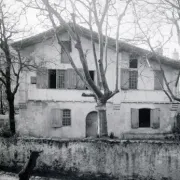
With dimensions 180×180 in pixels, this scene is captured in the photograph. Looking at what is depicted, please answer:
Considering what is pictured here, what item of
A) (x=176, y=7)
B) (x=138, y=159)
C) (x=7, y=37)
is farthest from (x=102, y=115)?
(x=7, y=37)

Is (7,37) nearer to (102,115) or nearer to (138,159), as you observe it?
(102,115)

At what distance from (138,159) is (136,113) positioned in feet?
27.1

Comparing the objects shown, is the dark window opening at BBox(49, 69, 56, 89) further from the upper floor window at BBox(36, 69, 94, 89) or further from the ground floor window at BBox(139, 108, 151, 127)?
the ground floor window at BBox(139, 108, 151, 127)

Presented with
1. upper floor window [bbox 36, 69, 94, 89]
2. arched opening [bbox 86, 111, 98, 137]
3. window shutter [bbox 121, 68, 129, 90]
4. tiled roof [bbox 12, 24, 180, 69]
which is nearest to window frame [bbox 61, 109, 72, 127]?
arched opening [bbox 86, 111, 98, 137]

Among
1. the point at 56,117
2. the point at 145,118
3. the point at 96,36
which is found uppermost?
the point at 96,36

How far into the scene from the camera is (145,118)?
1734 cm

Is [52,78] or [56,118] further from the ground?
[52,78]

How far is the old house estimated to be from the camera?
52.4 ft

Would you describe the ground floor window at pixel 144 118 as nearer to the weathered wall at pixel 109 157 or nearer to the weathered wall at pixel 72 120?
the weathered wall at pixel 72 120

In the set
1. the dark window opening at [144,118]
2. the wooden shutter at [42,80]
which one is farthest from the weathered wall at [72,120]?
the wooden shutter at [42,80]

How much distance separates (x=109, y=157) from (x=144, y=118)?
934cm

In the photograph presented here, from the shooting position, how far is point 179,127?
16828 millimetres

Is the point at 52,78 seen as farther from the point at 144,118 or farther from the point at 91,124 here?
the point at 144,118

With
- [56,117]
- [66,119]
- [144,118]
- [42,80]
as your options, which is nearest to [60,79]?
[42,80]
